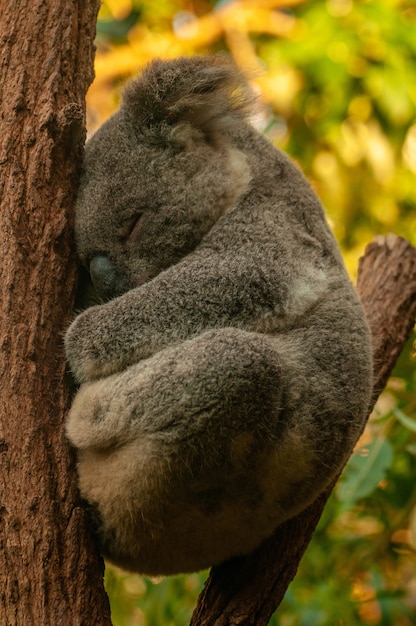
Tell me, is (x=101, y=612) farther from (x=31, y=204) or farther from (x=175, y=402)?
(x=31, y=204)

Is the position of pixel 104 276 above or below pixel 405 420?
above

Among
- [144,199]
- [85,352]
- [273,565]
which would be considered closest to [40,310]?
[85,352]

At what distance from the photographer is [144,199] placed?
105 inches

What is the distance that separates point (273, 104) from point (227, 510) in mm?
3647

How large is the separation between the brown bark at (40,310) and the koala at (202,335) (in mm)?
88

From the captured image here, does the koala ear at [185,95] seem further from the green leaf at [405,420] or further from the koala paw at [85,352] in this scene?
the green leaf at [405,420]

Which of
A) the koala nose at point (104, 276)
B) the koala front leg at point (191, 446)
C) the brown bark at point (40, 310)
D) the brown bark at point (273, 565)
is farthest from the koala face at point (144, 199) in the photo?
the brown bark at point (273, 565)

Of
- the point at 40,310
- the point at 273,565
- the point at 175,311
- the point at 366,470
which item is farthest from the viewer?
the point at 366,470

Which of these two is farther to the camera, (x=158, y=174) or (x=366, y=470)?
(x=366, y=470)

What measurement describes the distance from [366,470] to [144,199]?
1.42m

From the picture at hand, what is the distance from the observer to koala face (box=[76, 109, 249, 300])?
2592 millimetres

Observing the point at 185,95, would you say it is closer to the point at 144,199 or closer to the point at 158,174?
→ the point at 158,174

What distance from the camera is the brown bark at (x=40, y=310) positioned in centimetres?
211

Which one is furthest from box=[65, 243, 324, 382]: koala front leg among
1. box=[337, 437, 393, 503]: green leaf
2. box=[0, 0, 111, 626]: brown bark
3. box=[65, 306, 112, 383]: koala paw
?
box=[337, 437, 393, 503]: green leaf
